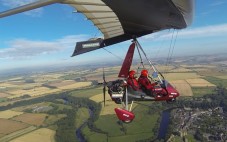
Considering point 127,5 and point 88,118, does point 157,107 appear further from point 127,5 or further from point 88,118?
point 127,5

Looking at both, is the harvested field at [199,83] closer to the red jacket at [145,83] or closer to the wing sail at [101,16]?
the red jacket at [145,83]

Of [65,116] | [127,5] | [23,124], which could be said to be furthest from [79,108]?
[127,5]

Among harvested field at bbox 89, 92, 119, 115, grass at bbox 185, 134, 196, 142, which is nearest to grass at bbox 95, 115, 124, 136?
harvested field at bbox 89, 92, 119, 115

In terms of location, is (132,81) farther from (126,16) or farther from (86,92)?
(86,92)

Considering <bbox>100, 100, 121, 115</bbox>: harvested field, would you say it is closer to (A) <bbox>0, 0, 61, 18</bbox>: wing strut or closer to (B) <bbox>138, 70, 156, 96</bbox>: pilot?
(B) <bbox>138, 70, 156, 96</bbox>: pilot

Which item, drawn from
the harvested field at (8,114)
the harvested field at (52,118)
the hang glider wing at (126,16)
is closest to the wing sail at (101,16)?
the hang glider wing at (126,16)
